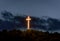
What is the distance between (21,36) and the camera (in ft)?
73.6

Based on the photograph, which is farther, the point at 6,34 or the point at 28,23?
the point at 28,23

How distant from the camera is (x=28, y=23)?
26062 millimetres

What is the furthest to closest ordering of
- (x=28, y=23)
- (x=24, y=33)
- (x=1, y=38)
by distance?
(x=28, y=23) < (x=24, y=33) < (x=1, y=38)

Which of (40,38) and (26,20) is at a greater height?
(26,20)

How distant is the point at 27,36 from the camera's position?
22.6m

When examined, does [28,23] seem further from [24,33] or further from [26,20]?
[24,33]

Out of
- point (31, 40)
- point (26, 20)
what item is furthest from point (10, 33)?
point (26, 20)

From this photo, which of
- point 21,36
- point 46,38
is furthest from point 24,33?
point 46,38

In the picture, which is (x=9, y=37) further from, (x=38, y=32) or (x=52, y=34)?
(x=52, y=34)

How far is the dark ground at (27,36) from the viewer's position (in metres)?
22.0

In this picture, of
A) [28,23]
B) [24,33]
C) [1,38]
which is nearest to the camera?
[1,38]

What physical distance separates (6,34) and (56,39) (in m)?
5.17

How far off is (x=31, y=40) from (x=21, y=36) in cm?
116

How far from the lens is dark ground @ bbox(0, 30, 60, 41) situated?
2200 centimetres
